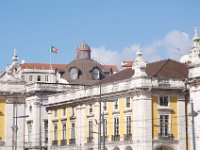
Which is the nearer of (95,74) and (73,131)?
(73,131)

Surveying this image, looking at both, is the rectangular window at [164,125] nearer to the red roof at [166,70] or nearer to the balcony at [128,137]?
the balcony at [128,137]

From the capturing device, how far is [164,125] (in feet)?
254

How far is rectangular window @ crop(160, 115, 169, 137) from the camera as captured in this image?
253ft

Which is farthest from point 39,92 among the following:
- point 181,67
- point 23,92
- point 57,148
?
point 181,67

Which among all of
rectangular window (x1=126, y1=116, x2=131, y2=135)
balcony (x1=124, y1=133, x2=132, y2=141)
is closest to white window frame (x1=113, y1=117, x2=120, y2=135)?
rectangular window (x1=126, y1=116, x2=131, y2=135)

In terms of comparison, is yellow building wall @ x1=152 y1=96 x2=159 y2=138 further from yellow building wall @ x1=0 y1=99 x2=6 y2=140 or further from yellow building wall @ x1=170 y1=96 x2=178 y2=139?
yellow building wall @ x1=0 y1=99 x2=6 y2=140

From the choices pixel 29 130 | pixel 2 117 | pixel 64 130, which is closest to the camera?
pixel 64 130

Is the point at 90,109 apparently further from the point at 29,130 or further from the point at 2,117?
the point at 29,130

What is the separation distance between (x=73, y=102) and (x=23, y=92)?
34.5 feet

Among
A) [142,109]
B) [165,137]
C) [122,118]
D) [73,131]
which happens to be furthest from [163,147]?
[73,131]

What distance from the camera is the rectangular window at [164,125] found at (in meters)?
77.2

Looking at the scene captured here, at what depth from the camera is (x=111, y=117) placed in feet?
268

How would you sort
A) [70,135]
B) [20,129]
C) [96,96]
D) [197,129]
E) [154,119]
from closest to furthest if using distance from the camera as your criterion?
[197,129]
[154,119]
[96,96]
[70,135]
[20,129]

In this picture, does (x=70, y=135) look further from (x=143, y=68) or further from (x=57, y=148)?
(x=143, y=68)
